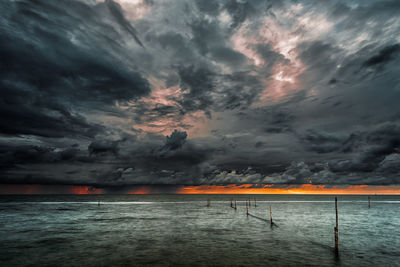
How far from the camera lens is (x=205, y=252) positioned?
1313 inches

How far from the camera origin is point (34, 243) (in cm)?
3909

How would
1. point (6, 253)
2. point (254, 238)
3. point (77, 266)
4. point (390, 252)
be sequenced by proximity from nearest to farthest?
point (77, 266), point (6, 253), point (390, 252), point (254, 238)

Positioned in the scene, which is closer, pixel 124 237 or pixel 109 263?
pixel 109 263

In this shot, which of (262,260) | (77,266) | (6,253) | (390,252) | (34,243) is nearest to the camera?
(77,266)

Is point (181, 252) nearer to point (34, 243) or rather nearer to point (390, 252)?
point (34, 243)

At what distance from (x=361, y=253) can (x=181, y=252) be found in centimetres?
2594

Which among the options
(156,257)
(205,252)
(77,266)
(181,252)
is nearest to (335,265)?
(205,252)

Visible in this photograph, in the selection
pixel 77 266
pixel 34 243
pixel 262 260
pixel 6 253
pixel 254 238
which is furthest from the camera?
pixel 254 238

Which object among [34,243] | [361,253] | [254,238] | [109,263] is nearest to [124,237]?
[34,243]

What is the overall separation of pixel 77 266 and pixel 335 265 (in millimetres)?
30099

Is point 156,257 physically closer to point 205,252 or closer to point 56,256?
point 205,252

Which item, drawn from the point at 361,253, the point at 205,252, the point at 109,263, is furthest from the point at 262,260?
the point at 109,263

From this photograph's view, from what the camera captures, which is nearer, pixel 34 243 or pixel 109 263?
pixel 109 263

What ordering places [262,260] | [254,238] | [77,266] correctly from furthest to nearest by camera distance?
1. [254,238]
2. [262,260]
3. [77,266]
